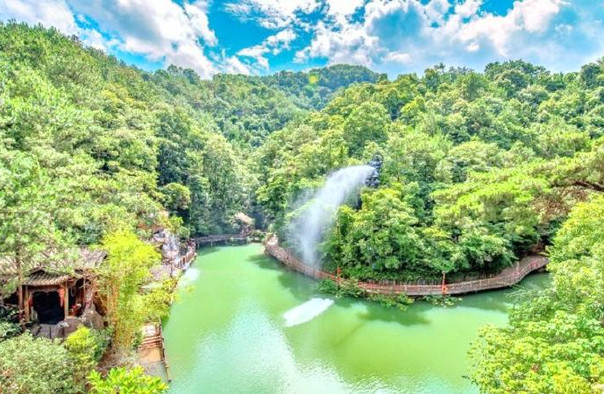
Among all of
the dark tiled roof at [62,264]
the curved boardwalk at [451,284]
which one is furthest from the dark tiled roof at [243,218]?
the dark tiled roof at [62,264]

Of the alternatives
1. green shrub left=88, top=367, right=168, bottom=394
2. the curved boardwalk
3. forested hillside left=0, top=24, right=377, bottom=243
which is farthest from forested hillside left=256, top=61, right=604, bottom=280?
green shrub left=88, top=367, right=168, bottom=394

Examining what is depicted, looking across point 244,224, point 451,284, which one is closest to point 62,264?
point 451,284

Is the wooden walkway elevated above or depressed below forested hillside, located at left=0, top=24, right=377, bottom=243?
below

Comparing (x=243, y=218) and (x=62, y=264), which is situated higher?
(x=243, y=218)

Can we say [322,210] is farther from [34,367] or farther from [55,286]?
[34,367]

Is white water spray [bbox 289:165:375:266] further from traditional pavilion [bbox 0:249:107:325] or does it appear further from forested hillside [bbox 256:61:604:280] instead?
traditional pavilion [bbox 0:249:107:325]

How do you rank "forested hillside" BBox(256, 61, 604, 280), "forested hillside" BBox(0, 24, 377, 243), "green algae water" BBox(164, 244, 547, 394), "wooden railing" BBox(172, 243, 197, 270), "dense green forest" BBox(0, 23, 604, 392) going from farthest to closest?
1. "wooden railing" BBox(172, 243, 197, 270)
2. "green algae water" BBox(164, 244, 547, 394)
3. "forested hillside" BBox(0, 24, 377, 243)
4. "forested hillside" BBox(256, 61, 604, 280)
5. "dense green forest" BBox(0, 23, 604, 392)

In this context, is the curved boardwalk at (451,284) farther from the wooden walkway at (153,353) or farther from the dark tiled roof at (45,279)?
the dark tiled roof at (45,279)
